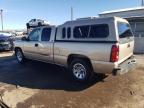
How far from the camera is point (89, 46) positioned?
618cm

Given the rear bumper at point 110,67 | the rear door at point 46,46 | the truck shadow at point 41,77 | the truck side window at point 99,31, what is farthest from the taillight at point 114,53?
the rear door at point 46,46

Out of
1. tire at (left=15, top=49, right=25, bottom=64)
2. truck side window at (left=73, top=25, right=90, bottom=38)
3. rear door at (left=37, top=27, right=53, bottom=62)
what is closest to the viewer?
truck side window at (left=73, top=25, right=90, bottom=38)

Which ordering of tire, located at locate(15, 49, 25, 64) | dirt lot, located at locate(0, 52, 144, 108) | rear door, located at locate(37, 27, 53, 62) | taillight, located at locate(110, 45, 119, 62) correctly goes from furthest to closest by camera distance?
tire, located at locate(15, 49, 25, 64) < rear door, located at locate(37, 27, 53, 62) < taillight, located at locate(110, 45, 119, 62) < dirt lot, located at locate(0, 52, 144, 108)

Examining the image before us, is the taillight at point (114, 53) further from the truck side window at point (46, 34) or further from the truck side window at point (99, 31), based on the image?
the truck side window at point (46, 34)

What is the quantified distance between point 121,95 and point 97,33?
6.62ft

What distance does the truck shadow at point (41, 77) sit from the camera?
21.6 ft

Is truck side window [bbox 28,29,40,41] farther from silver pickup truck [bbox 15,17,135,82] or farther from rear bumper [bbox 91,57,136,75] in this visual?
rear bumper [bbox 91,57,136,75]

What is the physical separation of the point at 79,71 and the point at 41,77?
1.71 metres

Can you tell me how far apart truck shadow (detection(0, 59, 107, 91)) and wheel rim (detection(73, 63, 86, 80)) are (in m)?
0.27

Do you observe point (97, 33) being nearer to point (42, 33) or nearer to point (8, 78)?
point (42, 33)

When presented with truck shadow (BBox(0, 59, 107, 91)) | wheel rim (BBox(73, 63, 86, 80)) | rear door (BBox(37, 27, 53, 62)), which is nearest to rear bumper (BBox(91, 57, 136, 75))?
wheel rim (BBox(73, 63, 86, 80))

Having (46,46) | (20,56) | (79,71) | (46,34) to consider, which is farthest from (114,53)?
(20,56)

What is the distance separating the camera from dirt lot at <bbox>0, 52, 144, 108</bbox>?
519 centimetres

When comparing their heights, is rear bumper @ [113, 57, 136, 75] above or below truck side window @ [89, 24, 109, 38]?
below
